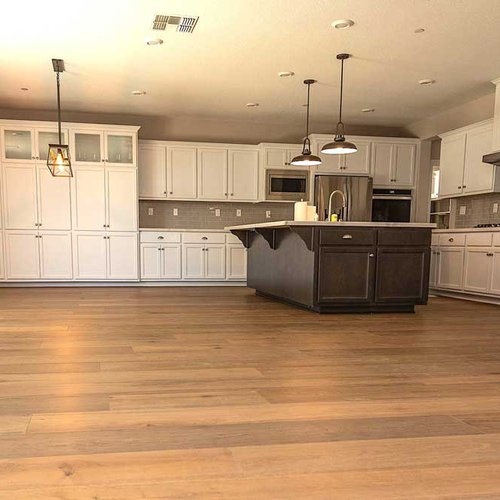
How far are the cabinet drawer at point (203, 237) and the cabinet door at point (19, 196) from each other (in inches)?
81.4

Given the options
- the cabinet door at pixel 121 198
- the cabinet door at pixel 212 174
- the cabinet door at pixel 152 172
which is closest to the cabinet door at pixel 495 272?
the cabinet door at pixel 212 174

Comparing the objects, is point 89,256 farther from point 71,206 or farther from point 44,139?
point 44,139

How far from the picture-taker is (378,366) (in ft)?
8.39

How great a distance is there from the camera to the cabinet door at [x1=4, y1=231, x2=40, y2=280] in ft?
20.6

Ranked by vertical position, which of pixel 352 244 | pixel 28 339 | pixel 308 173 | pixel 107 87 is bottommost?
pixel 28 339

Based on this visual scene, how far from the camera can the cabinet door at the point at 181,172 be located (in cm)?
688

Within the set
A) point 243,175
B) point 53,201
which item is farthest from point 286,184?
point 53,201

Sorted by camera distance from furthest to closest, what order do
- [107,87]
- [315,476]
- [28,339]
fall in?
[107,87], [28,339], [315,476]

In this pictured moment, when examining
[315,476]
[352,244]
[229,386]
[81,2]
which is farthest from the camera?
[352,244]

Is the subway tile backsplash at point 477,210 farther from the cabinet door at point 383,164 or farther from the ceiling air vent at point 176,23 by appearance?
the ceiling air vent at point 176,23

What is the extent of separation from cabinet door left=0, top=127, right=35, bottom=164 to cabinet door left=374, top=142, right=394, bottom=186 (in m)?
4.97

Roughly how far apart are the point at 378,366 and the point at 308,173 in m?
5.00

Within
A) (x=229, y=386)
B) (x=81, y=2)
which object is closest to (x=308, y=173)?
(x=81, y=2)

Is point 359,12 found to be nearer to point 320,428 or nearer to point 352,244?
point 352,244
